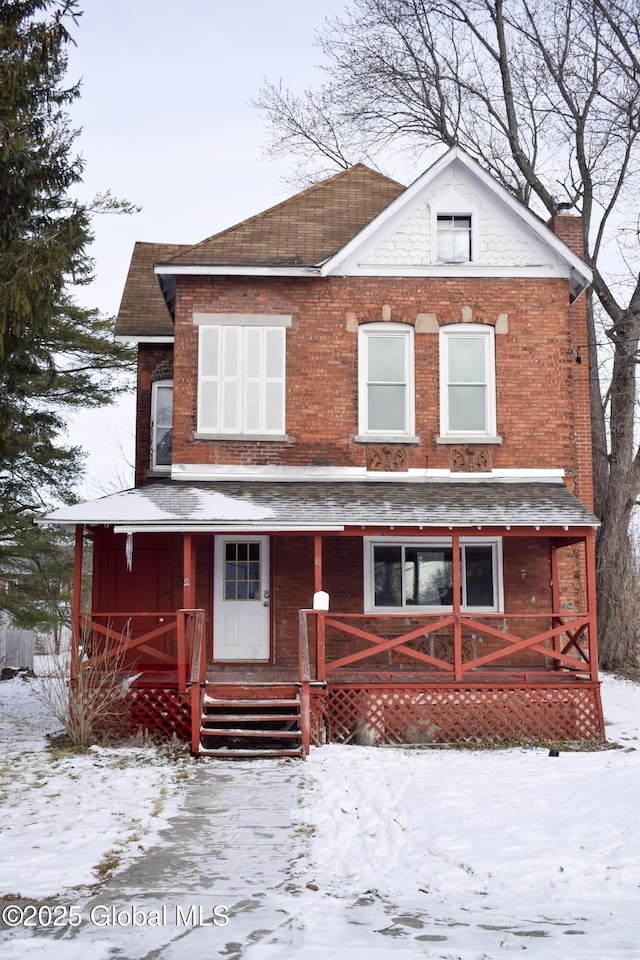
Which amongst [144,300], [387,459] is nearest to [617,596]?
[387,459]

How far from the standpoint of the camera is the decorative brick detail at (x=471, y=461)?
1497 cm

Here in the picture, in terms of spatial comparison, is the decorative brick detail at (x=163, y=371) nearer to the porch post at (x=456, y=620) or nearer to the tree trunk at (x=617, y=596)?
the porch post at (x=456, y=620)

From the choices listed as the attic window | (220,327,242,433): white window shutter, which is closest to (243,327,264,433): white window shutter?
(220,327,242,433): white window shutter

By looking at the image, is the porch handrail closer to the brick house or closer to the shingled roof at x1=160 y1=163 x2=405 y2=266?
the brick house

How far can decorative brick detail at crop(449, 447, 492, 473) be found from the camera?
1497 cm

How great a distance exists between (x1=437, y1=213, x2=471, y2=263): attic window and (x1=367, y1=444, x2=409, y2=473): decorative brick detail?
11.2 ft

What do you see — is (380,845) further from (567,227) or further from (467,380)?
(567,227)

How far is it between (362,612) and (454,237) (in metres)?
6.48

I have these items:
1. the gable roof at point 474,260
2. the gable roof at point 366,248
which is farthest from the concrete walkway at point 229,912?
the gable roof at point 474,260

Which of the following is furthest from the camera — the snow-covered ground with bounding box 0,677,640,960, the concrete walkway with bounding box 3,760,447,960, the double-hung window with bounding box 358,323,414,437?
the double-hung window with bounding box 358,323,414,437

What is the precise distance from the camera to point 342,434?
1500 cm

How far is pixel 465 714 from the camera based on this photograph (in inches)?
509

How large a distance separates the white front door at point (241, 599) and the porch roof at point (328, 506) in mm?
1133

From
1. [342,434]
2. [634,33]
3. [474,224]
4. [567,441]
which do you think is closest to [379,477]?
[342,434]
